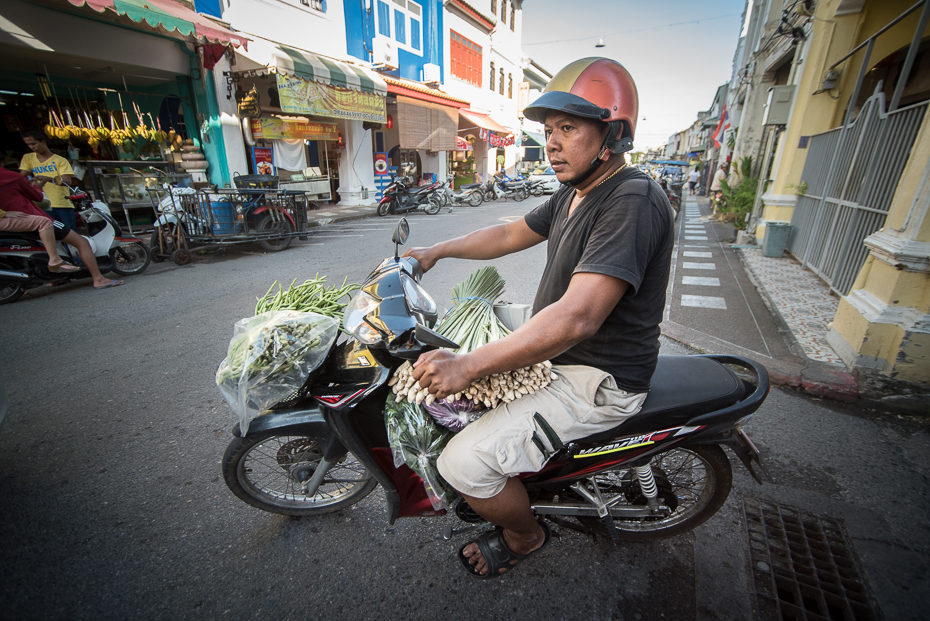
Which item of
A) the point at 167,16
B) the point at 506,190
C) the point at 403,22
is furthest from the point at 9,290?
the point at 506,190

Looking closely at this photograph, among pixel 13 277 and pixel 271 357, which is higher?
pixel 271 357

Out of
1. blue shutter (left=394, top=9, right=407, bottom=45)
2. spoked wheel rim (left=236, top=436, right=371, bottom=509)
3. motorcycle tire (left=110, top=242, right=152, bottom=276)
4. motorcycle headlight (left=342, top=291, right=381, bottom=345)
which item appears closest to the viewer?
motorcycle headlight (left=342, top=291, right=381, bottom=345)

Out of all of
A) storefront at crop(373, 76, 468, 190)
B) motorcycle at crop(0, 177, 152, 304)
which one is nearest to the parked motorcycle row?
storefront at crop(373, 76, 468, 190)

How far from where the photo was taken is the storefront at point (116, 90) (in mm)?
6988

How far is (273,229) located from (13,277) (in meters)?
3.50

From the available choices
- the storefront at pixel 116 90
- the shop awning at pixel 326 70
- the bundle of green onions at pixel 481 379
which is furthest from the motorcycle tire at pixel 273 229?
the bundle of green onions at pixel 481 379

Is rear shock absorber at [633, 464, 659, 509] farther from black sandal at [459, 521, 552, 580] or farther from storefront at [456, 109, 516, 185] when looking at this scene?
storefront at [456, 109, 516, 185]

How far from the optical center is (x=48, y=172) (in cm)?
584

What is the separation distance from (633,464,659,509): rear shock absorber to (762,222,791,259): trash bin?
22.6ft

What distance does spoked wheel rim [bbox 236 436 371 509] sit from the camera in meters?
1.95

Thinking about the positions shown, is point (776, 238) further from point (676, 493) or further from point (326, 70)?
point (326, 70)

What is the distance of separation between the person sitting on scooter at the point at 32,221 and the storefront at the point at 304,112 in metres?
5.18

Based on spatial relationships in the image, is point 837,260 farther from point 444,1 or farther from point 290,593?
point 444,1

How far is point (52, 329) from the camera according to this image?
13.5ft
